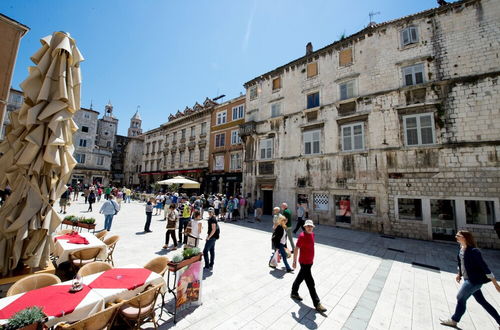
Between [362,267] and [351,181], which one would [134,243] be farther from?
[351,181]

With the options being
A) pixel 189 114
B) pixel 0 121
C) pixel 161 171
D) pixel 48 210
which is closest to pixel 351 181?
pixel 48 210

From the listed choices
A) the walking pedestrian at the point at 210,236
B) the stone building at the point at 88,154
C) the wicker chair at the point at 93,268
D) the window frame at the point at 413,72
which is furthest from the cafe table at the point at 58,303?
the stone building at the point at 88,154

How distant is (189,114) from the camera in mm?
31344

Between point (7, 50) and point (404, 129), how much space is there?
2157 centimetres

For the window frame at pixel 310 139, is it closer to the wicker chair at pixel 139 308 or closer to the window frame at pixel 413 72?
the window frame at pixel 413 72

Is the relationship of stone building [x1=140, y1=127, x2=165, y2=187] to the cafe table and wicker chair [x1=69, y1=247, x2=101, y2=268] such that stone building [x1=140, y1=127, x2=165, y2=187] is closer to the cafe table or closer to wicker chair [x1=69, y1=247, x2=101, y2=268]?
wicker chair [x1=69, y1=247, x2=101, y2=268]

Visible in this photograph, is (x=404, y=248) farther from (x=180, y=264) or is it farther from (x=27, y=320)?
(x=27, y=320)

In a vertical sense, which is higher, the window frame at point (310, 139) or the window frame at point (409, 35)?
the window frame at point (409, 35)

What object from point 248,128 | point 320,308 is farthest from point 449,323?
point 248,128

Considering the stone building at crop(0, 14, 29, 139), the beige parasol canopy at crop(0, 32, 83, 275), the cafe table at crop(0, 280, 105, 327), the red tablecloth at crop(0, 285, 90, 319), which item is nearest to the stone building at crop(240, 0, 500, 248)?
the cafe table at crop(0, 280, 105, 327)

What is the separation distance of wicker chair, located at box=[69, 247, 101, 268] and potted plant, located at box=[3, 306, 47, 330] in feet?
10.7

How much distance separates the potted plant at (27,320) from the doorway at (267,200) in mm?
18123

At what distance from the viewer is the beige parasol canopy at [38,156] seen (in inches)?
147

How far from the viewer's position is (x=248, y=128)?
21.2 m
